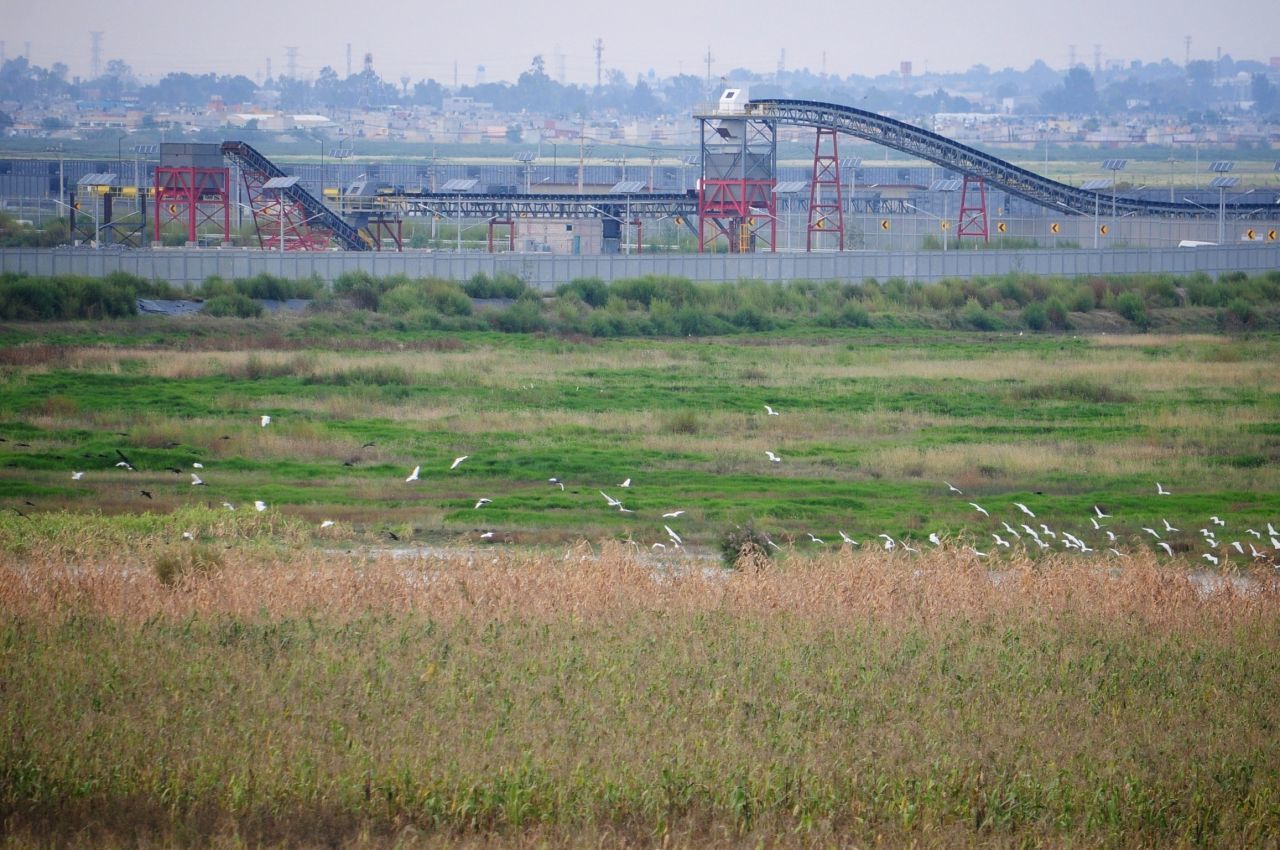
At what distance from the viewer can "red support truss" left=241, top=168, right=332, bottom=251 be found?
240ft

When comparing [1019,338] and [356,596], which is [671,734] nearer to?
[356,596]

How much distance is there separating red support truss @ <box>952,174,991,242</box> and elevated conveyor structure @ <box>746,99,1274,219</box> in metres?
1.51

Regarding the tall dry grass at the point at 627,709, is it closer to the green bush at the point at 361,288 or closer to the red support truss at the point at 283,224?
the green bush at the point at 361,288

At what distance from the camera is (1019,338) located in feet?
182

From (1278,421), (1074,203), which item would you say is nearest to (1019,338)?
(1278,421)

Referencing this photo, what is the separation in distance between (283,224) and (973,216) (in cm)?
5232

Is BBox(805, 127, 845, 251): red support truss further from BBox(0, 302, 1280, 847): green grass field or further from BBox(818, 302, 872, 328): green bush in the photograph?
BBox(0, 302, 1280, 847): green grass field

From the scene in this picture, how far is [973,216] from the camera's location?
106 meters

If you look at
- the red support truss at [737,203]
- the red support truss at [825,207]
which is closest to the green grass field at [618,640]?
the red support truss at [737,203]

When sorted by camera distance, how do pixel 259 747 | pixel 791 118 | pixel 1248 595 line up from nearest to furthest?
pixel 259 747 → pixel 1248 595 → pixel 791 118

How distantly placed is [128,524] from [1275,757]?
1574 cm

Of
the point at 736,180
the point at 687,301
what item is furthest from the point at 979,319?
the point at 736,180

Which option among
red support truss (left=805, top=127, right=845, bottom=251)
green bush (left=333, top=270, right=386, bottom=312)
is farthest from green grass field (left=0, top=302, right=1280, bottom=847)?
red support truss (left=805, top=127, right=845, bottom=251)

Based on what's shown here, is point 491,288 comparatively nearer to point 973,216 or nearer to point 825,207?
point 825,207
